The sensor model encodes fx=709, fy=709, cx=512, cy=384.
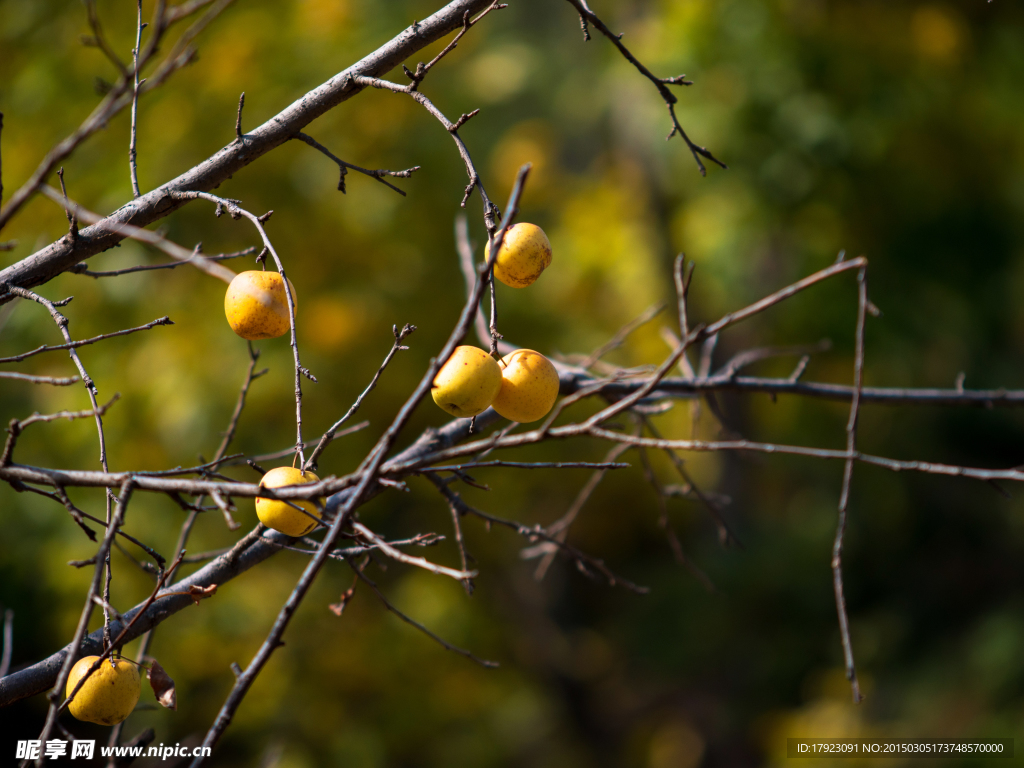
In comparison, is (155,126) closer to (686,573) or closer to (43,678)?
(43,678)

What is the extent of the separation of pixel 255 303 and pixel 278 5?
11.9 ft

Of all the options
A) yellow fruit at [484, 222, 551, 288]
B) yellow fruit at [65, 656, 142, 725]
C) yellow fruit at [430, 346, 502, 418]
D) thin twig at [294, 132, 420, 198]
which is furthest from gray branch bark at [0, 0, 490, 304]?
yellow fruit at [65, 656, 142, 725]

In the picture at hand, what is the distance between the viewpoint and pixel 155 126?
3.40m

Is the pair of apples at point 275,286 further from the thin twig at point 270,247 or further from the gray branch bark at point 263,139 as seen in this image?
the gray branch bark at point 263,139

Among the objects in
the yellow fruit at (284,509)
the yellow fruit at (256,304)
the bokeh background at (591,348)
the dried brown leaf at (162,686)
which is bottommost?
the bokeh background at (591,348)

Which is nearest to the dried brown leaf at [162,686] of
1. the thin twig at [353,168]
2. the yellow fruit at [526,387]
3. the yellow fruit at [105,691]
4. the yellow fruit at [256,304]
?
the yellow fruit at [105,691]

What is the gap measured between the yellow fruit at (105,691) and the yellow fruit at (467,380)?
0.66 meters

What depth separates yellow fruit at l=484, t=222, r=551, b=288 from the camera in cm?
121

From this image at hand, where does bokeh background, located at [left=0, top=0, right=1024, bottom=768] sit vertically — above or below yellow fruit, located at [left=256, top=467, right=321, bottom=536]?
below

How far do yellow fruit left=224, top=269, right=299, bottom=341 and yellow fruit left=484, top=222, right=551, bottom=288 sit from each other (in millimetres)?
355

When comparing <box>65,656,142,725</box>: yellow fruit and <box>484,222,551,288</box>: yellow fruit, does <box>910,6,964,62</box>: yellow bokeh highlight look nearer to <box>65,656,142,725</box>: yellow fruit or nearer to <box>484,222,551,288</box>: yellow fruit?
<box>484,222,551,288</box>: yellow fruit

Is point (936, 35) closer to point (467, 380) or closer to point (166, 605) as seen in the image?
point (467, 380)

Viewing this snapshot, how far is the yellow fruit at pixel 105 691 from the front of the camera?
1.09 metres

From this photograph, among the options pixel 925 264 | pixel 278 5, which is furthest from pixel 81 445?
pixel 925 264
